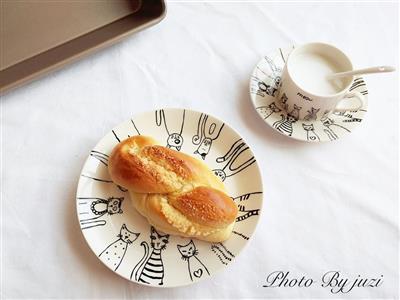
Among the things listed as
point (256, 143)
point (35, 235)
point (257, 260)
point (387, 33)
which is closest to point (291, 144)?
point (256, 143)

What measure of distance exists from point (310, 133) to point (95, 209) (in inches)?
13.7

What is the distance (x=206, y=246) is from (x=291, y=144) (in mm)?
222

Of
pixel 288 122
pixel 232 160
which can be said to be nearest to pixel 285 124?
pixel 288 122

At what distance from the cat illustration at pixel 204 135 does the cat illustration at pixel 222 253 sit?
14 centimetres

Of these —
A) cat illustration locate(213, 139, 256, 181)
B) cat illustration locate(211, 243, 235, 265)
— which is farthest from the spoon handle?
cat illustration locate(211, 243, 235, 265)

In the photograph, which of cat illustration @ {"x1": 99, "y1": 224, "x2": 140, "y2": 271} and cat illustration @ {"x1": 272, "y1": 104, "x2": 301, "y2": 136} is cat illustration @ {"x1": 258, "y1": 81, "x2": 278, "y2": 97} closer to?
cat illustration @ {"x1": 272, "y1": 104, "x2": 301, "y2": 136}

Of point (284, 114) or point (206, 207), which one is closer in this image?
point (206, 207)

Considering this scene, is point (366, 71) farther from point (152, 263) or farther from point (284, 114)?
point (152, 263)

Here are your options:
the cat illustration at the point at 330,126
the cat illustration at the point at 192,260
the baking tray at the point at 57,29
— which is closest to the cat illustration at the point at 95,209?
the cat illustration at the point at 192,260

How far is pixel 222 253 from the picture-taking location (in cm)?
61

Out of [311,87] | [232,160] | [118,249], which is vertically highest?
[311,87]

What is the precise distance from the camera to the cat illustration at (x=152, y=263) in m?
0.60

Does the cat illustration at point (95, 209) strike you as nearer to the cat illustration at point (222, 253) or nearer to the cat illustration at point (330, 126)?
the cat illustration at point (222, 253)

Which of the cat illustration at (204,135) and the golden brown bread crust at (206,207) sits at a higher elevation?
the cat illustration at (204,135)
